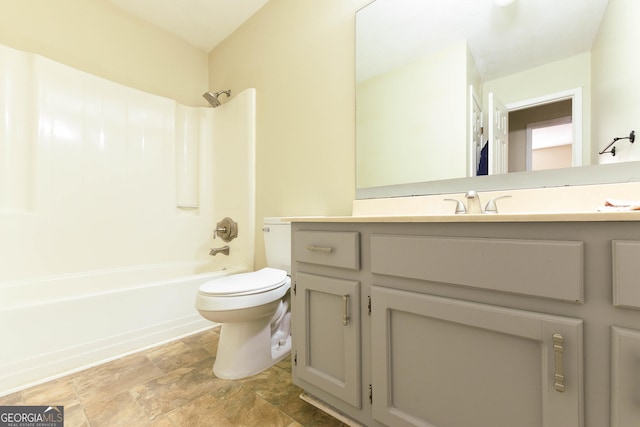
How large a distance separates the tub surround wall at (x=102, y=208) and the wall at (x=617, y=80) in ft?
6.41

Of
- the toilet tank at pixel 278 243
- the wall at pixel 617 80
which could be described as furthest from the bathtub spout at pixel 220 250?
the wall at pixel 617 80

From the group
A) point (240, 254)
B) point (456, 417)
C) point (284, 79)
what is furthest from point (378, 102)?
point (240, 254)

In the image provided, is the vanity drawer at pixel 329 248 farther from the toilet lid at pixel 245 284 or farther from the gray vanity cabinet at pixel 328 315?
the toilet lid at pixel 245 284

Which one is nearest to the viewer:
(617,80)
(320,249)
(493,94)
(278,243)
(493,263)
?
(493,263)

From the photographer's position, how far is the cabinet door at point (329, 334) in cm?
94

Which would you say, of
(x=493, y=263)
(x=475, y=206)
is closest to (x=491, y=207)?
(x=475, y=206)

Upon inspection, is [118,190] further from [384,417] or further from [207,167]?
[384,417]

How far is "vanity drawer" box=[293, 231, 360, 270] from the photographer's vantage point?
95 cm

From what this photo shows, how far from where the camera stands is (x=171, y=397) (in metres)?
1.22

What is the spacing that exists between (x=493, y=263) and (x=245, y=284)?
42.7 inches

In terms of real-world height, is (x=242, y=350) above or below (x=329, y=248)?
below

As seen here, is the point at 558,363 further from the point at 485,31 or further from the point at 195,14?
the point at 195,14

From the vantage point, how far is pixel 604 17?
0.98 metres

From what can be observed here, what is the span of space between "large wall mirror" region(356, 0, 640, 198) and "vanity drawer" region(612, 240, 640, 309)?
22.2 inches
